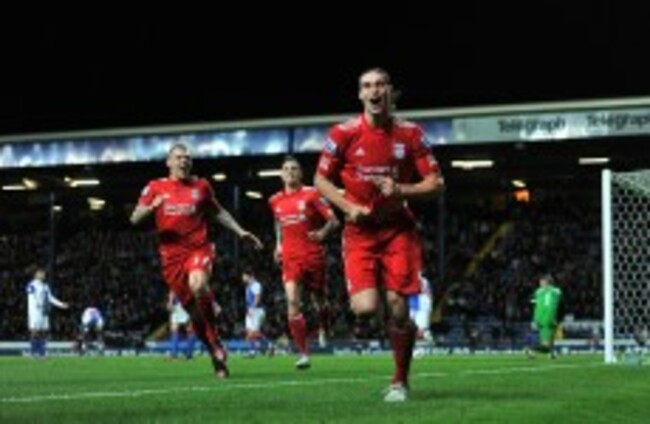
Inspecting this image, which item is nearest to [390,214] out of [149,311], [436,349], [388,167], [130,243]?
[388,167]

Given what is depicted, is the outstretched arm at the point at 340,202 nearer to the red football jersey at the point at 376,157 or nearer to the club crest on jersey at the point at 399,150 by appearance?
the red football jersey at the point at 376,157

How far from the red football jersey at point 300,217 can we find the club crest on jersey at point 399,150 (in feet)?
24.8

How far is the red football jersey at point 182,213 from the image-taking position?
13.3m

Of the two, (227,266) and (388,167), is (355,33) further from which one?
(388,167)

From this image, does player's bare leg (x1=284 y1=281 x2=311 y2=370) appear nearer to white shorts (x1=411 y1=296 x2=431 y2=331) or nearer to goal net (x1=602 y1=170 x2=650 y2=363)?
goal net (x1=602 y1=170 x2=650 y2=363)

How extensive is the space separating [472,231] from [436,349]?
10959mm

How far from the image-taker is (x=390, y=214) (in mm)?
8547

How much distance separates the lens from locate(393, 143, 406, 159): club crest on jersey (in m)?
8.54

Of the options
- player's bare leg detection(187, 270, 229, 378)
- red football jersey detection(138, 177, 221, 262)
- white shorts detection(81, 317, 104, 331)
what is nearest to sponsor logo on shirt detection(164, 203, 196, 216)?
red football jersey detection(138, 177, 221, 262)

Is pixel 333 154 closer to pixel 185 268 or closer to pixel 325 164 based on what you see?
pixel 325 164

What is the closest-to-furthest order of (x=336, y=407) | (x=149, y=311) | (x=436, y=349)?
(x=336, y=407) → (x=436, y=349) → (x=149, y=311)

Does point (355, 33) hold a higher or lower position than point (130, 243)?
higher

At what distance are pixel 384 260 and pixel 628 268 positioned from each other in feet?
53.7

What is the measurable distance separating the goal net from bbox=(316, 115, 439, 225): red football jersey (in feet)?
28.0
